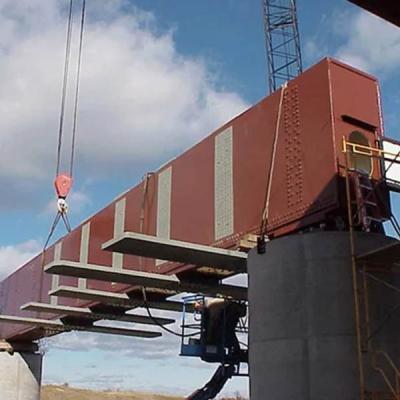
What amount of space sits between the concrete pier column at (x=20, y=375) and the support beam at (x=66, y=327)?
4.16 m

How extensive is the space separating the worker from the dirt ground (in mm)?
57136

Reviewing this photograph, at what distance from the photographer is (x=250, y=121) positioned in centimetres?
1495

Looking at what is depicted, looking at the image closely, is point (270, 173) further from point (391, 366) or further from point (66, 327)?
point (66, 327)

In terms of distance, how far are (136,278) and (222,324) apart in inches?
204

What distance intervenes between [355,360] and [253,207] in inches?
177

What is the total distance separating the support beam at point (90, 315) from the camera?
853 inches

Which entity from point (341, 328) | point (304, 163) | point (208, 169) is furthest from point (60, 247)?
point (341, 328)

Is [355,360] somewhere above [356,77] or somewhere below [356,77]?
below

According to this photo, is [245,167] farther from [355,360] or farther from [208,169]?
[355,360]

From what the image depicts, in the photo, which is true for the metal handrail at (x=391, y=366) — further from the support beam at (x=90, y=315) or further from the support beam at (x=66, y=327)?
the support beam at (x=66, y=327)

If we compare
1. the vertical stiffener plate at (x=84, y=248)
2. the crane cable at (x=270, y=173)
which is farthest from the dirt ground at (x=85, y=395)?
the crane cable at (x=270, y=173)

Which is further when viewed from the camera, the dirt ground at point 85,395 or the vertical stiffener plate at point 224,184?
the dirt ground at point 85,395

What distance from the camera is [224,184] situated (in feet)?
51.2

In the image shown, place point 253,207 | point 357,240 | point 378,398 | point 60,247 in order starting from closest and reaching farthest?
point 378,398
point 357,240
point 253,207
point 60,247
